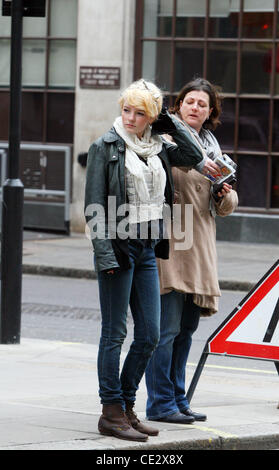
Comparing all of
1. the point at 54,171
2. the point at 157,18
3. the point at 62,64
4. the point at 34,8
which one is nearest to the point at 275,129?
the point at 157,18

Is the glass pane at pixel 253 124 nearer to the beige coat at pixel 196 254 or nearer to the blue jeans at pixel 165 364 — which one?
the beige coat at pixel 196 254

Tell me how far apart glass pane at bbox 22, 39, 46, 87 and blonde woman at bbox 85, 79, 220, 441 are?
14.2 m

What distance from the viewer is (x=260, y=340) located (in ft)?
23.0

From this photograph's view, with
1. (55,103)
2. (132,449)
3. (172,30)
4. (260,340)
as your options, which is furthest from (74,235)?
(132,449)

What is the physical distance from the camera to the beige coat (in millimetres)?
6473

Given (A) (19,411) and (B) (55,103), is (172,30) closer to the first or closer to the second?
(B) (55,103)

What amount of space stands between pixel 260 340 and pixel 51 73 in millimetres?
13616

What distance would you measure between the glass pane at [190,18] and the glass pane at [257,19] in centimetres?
74

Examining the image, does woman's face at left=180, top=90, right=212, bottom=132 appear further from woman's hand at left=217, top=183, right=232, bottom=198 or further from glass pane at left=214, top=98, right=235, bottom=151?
glass pane at left=214, top=98, right=235, bottom=151

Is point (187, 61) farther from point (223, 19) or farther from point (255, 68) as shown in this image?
point (255, 68)

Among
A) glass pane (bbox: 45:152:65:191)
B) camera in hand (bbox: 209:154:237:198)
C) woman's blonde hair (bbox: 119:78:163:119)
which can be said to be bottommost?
glass pane (bbox: 45:152:65:191)

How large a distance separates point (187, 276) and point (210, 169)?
642mm

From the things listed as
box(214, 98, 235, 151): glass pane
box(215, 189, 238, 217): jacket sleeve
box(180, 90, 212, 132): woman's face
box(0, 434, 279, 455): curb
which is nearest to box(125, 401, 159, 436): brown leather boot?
box(0, 434, 279, 455): curb
